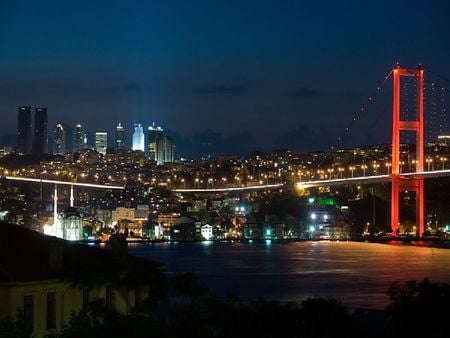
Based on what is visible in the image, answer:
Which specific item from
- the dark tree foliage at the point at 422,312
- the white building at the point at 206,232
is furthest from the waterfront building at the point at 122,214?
the dark tree foliage at the point at 422,312

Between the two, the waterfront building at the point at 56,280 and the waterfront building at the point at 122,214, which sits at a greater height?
the waterfront building at the point at 122,214

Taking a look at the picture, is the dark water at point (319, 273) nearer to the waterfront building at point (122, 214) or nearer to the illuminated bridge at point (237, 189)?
the illuminated bridge at point (237, 189)

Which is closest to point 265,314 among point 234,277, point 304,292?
point 304,292

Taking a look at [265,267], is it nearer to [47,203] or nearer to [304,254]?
[304,254]

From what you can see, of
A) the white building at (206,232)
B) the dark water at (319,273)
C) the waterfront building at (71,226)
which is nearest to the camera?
the dark water at (319,273)

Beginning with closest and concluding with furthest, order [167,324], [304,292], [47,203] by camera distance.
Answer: [167,324], [304,292], [47,203]

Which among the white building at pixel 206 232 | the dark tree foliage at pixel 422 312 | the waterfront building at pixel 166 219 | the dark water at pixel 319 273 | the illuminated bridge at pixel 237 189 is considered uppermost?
the illuminated bridge at pixel 237 189

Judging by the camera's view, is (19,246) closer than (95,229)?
Yes

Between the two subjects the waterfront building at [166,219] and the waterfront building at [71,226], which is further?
the waterfront building at [166,219]
